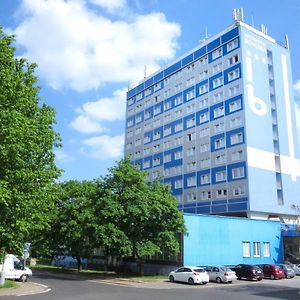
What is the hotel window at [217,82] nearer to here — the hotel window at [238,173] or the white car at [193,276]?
the hotel window at [238,173]

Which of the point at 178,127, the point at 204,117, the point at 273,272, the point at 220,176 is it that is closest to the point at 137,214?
the point at 273,272

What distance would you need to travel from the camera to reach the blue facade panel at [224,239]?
1794 inches

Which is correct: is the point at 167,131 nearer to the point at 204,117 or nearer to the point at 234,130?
the point at 204,117

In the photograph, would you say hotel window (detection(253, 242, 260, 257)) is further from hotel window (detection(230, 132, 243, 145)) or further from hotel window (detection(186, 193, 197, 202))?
hotel window (detection(186, 193, 197, 202))

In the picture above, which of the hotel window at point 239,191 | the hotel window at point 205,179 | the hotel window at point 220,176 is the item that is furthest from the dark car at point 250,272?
the hotel window at point 205,179

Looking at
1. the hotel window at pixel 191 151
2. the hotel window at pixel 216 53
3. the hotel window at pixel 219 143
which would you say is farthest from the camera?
the hotel window at pixel 191 151

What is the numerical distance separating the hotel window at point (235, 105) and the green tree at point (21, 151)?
160 feet

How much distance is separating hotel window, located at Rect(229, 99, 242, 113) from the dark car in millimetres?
35350

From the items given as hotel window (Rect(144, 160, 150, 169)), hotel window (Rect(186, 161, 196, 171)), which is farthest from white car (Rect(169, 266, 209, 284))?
hotel window (Rect(144, 160, 150, 169))

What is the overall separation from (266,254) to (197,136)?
30.6 metres

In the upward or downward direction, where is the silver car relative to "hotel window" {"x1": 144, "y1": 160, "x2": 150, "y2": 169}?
downward

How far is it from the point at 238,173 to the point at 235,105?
39.2ft

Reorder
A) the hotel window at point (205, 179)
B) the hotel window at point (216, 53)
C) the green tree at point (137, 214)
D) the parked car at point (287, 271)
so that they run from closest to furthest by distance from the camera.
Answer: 1. the green tree at point (137, 214)
2. the parked car at point (287, 271)
3. the hotel window at point (205, 179)
4. the hotel window at point (216, 53)

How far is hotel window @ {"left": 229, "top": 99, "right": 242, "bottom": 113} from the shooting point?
231ft
